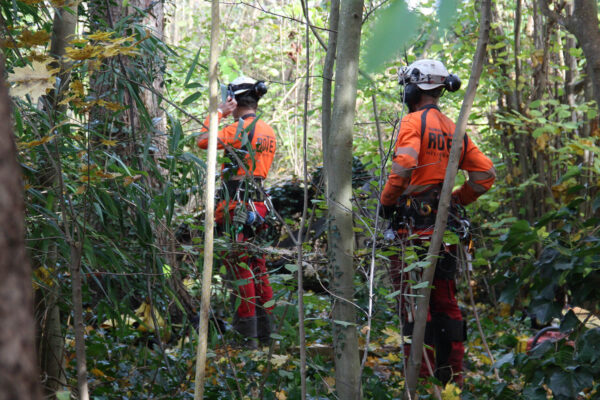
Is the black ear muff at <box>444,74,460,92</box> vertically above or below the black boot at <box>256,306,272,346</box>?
above

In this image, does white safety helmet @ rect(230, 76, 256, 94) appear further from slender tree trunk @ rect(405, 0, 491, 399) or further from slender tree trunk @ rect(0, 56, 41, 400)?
slender tree trunk @ rect(0, 56, 41, 400)

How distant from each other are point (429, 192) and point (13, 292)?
3436 mm

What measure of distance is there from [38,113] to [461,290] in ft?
19.3

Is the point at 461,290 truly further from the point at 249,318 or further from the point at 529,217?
the point at 249,318

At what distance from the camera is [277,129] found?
1075cm

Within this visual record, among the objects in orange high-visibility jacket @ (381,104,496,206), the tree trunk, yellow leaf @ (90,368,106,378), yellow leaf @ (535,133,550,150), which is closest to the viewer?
the tree trunk

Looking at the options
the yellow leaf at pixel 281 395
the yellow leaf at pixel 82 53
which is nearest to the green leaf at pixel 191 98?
the yellow leaf at pixel 82 53

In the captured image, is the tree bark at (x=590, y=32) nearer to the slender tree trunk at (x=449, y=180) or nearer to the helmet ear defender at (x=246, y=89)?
the slender tree trunk at (x=449, y=180)

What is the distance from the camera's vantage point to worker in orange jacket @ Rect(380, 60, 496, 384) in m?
3.62

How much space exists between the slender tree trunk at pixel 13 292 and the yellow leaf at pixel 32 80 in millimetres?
1347

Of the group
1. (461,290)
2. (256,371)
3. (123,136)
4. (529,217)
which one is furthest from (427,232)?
(461,290)

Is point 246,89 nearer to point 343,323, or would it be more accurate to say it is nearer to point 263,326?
point 263,326

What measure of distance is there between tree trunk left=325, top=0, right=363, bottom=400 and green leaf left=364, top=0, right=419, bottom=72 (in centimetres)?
98

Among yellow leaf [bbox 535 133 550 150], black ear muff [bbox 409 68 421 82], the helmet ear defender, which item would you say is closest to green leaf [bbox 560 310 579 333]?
black ear muff [bbox 409 68 421 82]
